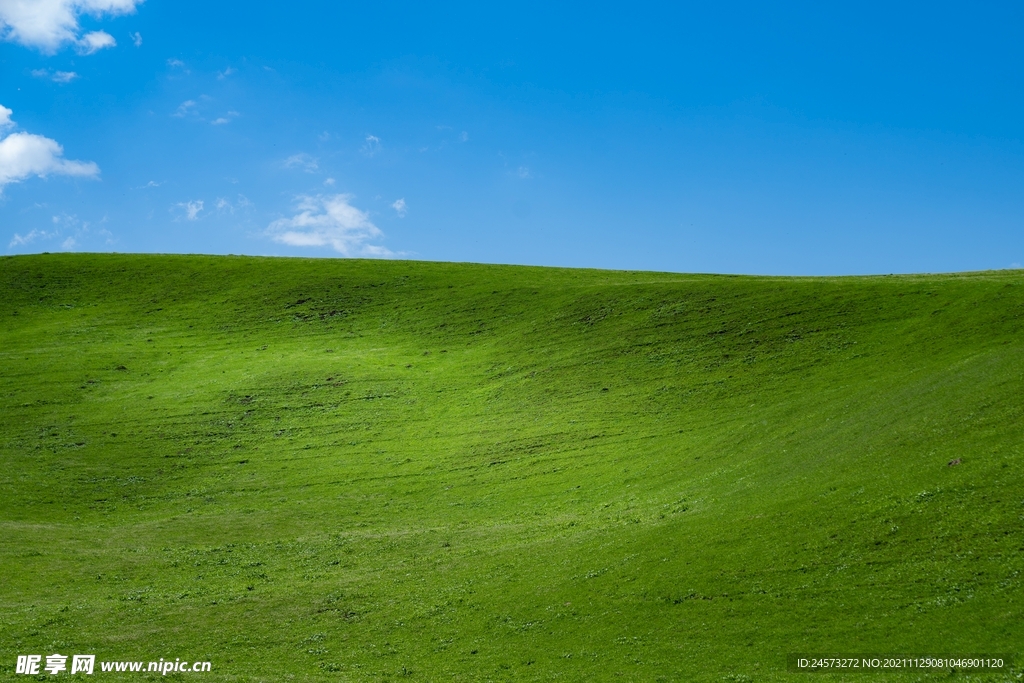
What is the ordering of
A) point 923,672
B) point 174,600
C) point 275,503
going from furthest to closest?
point 275,503
point 174,600
point 923,672

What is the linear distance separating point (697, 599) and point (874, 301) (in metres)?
33.3

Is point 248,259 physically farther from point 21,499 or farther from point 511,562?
point 511,562

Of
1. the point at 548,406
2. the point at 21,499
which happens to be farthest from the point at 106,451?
the point at 548,406

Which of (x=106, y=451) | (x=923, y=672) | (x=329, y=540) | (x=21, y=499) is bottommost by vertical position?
(x=923, y=672)

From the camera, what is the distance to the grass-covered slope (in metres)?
19.3

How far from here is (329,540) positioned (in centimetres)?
3145

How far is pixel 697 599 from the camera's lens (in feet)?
66.4

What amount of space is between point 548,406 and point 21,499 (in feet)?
89.7

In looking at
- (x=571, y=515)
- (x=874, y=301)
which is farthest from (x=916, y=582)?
(x=874, y=301)

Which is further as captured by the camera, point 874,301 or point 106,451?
point 874,301

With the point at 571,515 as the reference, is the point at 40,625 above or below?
below

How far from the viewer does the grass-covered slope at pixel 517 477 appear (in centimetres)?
1934

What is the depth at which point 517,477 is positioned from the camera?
36.7 m

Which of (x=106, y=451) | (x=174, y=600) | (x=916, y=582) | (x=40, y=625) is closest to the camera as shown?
(x=916, y=582)
